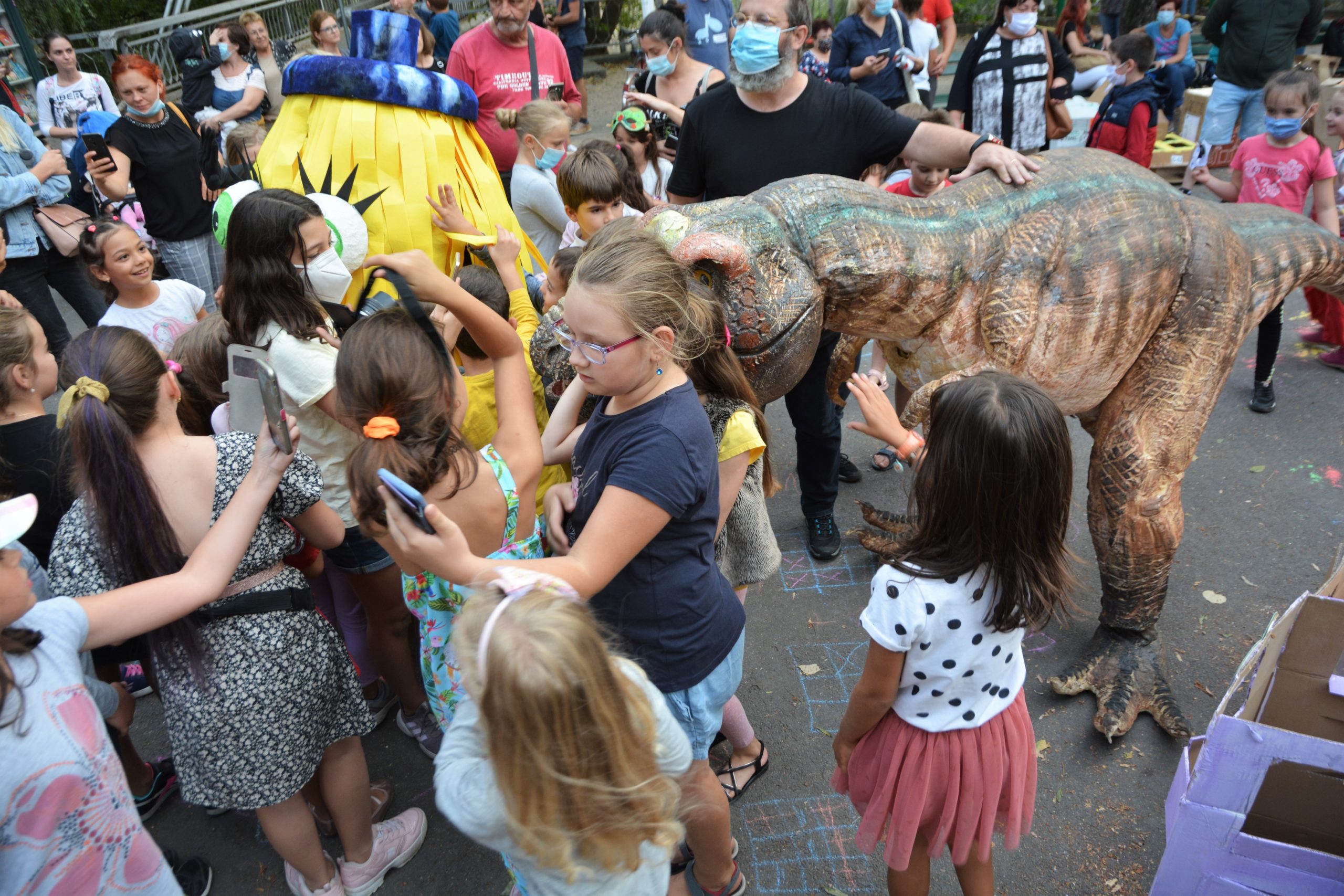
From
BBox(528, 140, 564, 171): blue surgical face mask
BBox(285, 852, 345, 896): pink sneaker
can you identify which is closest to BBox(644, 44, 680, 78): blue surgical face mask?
BBox(528, 140, 564, 171): blue surgical face mask

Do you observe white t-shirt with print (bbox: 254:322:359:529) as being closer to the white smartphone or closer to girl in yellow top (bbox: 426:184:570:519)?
the white smartphone

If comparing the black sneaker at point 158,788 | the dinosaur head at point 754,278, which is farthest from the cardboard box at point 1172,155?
the black sneaker at point 158,788

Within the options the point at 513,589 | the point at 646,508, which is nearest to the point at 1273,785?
the point at 646,508

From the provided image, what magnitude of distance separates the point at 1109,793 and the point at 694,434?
6.10 feet

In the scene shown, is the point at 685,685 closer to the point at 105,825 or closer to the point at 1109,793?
the point at 105,825

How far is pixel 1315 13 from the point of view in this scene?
263 inches

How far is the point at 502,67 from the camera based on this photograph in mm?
4699

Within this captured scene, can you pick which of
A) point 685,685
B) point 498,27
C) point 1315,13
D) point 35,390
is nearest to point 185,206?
point 498,27

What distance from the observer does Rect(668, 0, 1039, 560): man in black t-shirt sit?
296 centimetres

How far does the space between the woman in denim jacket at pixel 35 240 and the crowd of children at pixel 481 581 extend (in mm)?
3110

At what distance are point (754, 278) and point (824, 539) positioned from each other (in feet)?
5.63

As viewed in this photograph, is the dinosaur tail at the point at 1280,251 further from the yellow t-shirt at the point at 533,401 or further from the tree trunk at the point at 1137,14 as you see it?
the tree trunk at the point at 1137,14

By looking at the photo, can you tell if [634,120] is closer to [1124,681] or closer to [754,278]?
[754,278]

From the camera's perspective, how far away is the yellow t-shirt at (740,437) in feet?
6.95
